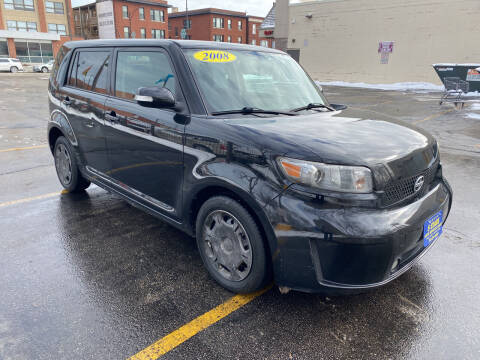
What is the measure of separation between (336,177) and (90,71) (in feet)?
10.2

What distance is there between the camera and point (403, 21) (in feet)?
82.8

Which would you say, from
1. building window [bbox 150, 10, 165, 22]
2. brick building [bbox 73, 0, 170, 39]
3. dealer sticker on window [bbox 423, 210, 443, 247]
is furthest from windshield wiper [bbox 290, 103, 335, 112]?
building window [bbox 150, 10, 165, 22]

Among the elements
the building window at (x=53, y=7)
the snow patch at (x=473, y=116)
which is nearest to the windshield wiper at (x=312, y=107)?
the snow patch at (x=473, y=116)

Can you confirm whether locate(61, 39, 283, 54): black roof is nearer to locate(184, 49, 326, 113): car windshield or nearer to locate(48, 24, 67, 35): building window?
locate(184, 49, 326, 113): car windshield

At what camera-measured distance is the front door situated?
9.89 feet

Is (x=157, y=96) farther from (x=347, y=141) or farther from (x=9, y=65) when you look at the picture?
(x=9, y=65)

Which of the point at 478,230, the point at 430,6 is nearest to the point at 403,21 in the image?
the point at 430,6

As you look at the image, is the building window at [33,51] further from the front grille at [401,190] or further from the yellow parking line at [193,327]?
the front grille at [401,190]

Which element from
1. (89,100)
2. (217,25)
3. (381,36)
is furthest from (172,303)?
(217,25)

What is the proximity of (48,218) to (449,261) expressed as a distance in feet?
13.5

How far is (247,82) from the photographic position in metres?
3.18

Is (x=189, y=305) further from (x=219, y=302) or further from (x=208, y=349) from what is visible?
(x=208, y=349)

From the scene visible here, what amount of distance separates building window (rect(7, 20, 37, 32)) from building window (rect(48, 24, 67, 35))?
200 centimetres

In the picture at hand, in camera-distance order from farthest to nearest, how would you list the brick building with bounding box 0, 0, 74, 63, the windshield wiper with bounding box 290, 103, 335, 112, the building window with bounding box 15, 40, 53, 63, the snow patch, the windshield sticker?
the building window with bounding box 15, 40, 53, 63 → the brick building with bounding box 0, 0, 74, 63 → the snow patch → the windshield wiper with bounding box 290, 103, 335, 112 → the windshield sticker
